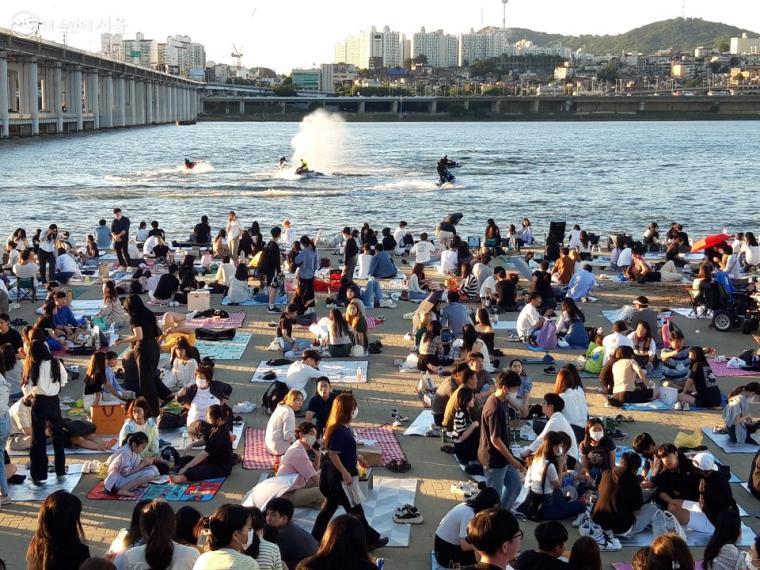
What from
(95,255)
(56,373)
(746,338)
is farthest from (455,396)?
(95,255)

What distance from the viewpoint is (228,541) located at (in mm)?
6586

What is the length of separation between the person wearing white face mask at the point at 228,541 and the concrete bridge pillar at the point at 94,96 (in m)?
139

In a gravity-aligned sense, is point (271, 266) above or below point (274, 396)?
above

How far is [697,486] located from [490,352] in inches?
260

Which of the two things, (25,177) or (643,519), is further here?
(25,177)

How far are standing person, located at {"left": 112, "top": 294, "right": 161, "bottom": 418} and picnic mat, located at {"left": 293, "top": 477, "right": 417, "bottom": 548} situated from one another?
132 inches

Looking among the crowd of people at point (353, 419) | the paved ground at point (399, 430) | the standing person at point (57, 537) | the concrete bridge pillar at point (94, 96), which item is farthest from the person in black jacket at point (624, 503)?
the concrete bridge pillar at point (94, 96)

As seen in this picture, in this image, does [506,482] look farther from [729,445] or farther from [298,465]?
[729,445]

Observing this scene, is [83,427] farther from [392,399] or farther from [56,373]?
[392,399]

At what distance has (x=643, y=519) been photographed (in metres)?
9.48

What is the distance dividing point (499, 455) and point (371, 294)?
416 inches

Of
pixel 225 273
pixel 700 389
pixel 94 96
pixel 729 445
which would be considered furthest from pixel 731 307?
pixel 94 96

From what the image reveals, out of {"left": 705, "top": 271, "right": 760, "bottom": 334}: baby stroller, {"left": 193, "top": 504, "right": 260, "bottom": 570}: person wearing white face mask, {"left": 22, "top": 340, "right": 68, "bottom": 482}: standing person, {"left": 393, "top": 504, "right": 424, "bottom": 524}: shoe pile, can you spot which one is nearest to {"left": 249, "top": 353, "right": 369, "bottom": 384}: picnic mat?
{"left": 22, "top": 340, "right": 68, "bottom": 482}: standing person

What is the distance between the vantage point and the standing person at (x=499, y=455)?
9.92m
